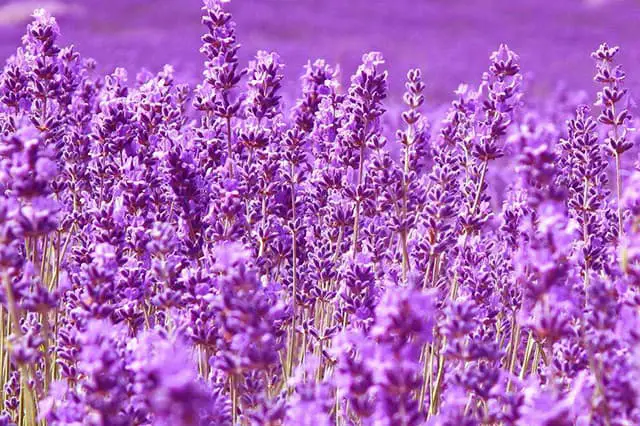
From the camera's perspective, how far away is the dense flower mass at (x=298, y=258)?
1789 millimetres

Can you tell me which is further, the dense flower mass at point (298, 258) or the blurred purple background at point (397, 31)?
the blurred purple background at point (397, 31)

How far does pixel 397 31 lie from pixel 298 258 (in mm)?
22854

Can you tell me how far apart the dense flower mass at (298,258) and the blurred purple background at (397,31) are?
13.7 metres

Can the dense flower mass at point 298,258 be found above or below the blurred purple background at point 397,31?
below

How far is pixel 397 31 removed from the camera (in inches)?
1009

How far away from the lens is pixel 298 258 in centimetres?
350

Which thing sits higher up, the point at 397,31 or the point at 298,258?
the point at 397,31

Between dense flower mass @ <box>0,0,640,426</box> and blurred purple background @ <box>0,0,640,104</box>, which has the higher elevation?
blurred purple background @ <box>0,0,640,104</box>

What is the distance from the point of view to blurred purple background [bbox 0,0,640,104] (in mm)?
19156

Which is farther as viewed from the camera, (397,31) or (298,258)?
(397,31)

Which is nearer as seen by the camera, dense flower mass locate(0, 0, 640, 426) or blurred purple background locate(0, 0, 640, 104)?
dense flower mass locate(0, 0, 640, 426)

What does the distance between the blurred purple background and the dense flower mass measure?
13740mm

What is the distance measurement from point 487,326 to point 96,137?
150cm

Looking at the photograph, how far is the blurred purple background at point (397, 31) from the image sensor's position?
1916cm
